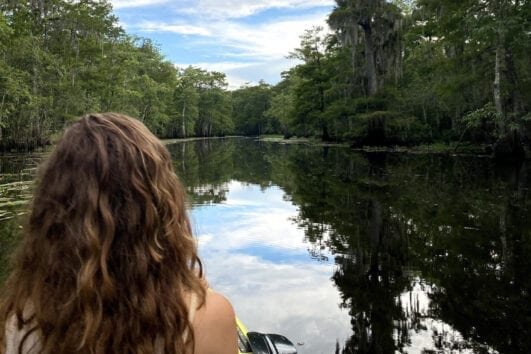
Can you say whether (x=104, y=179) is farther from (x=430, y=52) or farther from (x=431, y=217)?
(x=430, y=52)

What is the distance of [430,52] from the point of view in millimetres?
34906

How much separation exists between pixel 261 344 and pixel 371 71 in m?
30.3

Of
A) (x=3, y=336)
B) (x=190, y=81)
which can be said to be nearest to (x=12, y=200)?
(x=3, y=336)

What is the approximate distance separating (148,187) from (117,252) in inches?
7.0

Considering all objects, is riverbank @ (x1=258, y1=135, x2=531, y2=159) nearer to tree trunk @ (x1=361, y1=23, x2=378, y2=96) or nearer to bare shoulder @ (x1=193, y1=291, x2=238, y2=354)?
tree trunk @ (x1=361, y1=23, x2=378, y2=96)

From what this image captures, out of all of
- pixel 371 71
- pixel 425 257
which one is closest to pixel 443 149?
pixel 371 71

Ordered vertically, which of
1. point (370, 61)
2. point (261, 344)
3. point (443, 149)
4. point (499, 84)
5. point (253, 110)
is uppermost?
point (253, 110)

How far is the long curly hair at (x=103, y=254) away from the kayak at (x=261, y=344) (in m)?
2.02

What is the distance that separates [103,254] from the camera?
119cm

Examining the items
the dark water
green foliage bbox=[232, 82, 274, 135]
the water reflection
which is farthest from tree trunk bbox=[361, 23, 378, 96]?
green foliage bbox=[232, 82, 274, 135]

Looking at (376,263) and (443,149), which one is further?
(443,149)

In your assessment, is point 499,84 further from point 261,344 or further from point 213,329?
point 213,329

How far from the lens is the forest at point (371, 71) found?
19.8 m

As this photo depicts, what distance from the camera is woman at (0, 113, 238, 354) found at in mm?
1183
